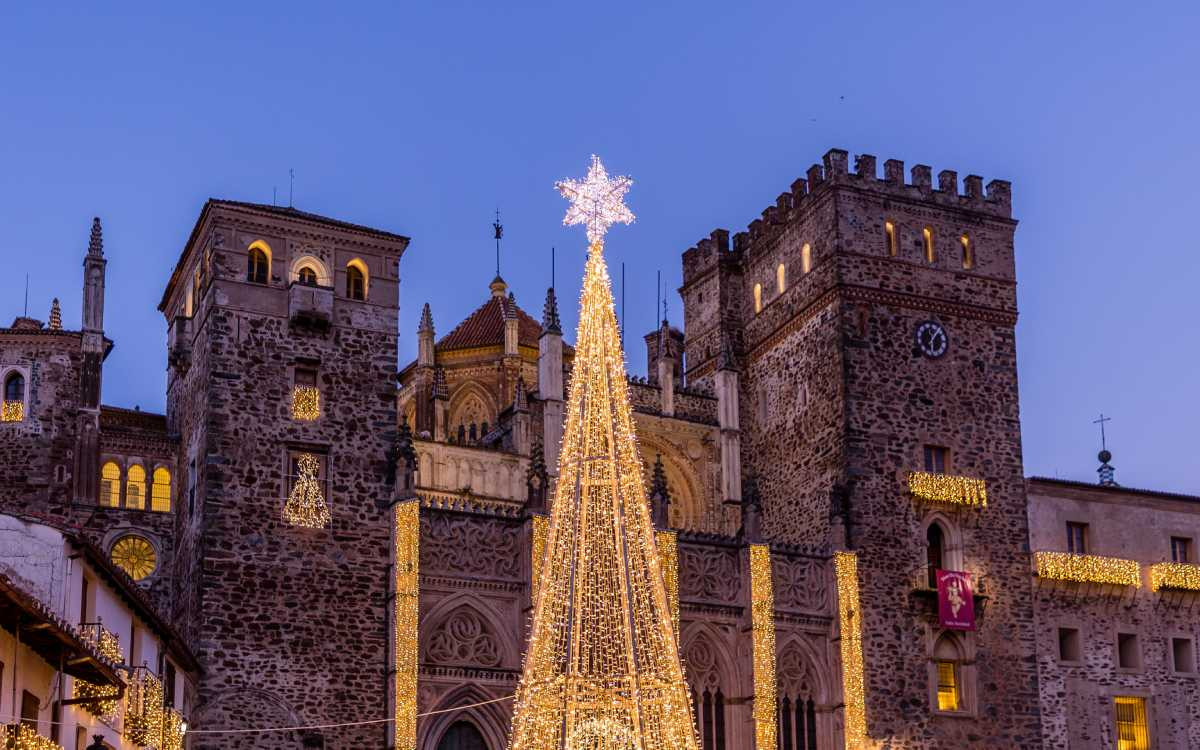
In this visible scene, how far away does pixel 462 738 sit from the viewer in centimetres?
4175

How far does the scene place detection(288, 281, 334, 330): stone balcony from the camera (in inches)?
1686

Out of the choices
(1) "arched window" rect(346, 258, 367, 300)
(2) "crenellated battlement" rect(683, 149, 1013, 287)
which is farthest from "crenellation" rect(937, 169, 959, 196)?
(1) "arched window" rect(346, 258, 367, 300)

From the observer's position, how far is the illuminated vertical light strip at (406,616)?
40281 mm

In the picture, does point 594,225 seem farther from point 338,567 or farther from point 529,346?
point 529,346

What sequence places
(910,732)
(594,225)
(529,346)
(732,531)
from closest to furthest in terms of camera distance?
(594,225) < (910,732) < (732,531) < (529,346)

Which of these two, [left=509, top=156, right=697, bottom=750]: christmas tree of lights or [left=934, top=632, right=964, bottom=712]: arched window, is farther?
[left=934, top=632, right=964, bottom=712]: arched window

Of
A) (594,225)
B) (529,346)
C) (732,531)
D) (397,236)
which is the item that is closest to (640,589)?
(594,225)

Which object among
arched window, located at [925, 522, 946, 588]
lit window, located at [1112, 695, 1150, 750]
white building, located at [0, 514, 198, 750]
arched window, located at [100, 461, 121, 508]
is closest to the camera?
white building, located at [0, 514, 198, 750]

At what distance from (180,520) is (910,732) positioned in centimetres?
2012

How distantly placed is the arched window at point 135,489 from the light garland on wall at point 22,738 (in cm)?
2014

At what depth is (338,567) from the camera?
41562mm

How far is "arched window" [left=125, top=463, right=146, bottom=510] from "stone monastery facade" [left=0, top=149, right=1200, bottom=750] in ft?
0.31

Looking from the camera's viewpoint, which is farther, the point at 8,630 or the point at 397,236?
the point at 397,236

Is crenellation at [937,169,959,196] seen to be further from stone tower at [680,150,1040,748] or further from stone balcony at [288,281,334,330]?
stone balcony at [288,281,334,330]
